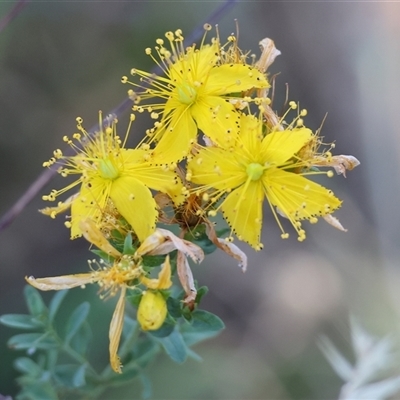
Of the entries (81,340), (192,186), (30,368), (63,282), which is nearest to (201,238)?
(192,186)

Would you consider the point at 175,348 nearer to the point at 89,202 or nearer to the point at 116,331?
the point at 116,331

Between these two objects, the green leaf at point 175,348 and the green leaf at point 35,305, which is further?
the green leaf at point 35,305

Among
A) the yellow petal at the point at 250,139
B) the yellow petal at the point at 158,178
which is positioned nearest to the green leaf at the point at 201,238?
the yellow petal at the point at 158,178

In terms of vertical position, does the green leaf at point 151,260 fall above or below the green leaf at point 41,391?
above

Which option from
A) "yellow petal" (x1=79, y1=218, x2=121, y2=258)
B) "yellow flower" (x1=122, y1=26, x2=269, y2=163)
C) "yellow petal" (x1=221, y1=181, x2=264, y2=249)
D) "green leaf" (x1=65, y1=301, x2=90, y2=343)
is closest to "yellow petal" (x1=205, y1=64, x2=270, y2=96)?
"yellow flower" (x1=122, y1=26, x2=269, y2=163)

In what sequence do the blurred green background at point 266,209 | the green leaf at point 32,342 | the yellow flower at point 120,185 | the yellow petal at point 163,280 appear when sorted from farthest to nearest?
the blurred green background at point 266,209 < the green leaf at point 32,342 < the yellow flower at point 120,185 < the yellow petal at point 163,280

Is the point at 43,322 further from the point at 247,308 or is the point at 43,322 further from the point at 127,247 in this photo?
the point at 247,308

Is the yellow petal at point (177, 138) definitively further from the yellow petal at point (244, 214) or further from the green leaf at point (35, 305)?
the green leaf at point (35, 305)
